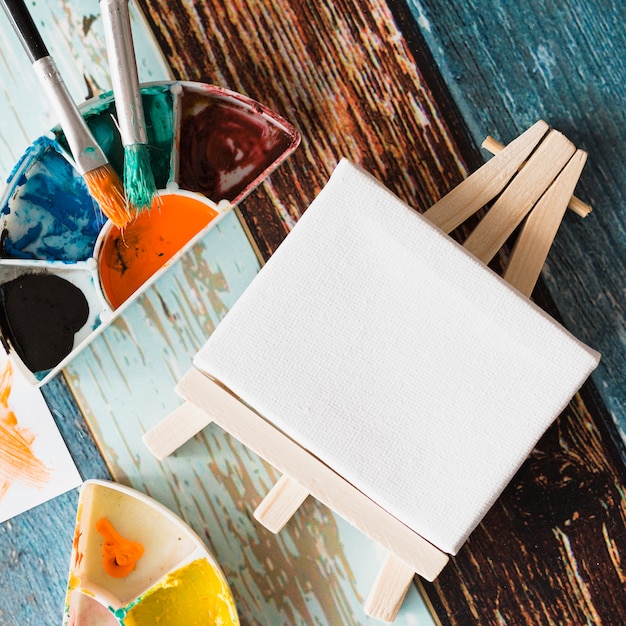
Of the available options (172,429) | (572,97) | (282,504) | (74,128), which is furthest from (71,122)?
(572,97)

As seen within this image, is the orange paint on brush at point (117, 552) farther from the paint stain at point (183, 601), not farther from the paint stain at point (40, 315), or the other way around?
the paint stain at point (40, 315)

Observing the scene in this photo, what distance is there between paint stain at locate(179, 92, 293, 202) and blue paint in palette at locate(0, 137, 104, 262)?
0.38ft

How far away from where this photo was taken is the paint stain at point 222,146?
0.69m

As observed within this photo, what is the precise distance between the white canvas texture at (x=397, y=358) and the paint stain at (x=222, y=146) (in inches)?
7.0

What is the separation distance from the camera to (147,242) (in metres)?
0.69

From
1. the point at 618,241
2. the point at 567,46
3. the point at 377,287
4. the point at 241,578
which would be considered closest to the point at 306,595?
the point at 241,578

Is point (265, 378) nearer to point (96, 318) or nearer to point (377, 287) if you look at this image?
point (377, 287)

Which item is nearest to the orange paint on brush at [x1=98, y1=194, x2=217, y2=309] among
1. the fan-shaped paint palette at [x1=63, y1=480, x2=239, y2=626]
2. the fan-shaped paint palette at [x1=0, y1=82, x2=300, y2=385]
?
the fan-shaped paint palette at [x1=0, y1=82, x2=300, y2=385]

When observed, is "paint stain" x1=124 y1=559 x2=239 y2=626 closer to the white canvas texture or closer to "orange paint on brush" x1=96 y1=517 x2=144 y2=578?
"orange paint on brush" x1=96 y1=517 x2=144 y2=578

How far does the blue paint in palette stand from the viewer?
675 millimetres

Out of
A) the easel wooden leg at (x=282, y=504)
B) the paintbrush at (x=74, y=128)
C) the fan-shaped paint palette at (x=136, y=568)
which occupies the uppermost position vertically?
the paintbrush at (x=74, y=128)

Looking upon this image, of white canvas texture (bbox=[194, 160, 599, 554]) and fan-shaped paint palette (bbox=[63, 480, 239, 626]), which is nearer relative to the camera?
white canvas texture (bbox=[194, 160, 599, 554])

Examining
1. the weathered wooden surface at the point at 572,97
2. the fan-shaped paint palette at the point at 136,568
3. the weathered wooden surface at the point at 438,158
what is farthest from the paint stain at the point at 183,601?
the weathered wooden surface at the point at 572,97

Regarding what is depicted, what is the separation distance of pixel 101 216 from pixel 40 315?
13cm
